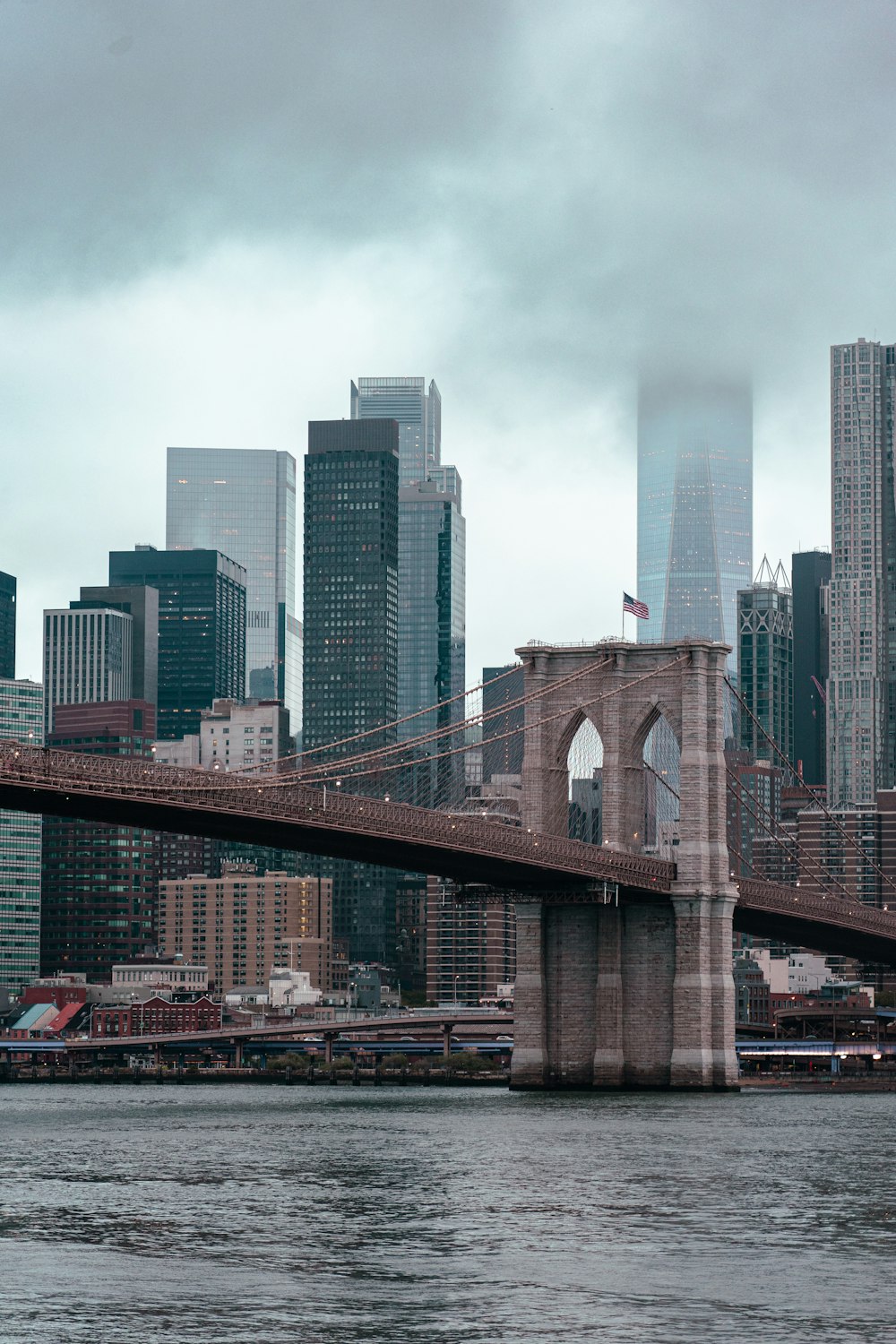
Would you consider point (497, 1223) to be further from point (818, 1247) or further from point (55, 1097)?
point (55, 1097)

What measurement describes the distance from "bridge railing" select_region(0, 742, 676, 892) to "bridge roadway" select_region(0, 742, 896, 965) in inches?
1.7

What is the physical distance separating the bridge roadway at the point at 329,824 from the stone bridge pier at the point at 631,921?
1.61 m

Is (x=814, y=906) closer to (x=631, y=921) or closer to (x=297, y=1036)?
(x=631, y=921)

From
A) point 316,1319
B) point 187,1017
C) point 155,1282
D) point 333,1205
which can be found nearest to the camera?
point 316,1319

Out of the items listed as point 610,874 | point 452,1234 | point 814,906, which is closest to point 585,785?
point 814,906

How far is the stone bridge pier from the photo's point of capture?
9169 centimetres

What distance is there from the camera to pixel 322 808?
256 feet

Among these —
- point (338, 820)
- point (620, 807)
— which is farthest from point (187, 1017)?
point (338, 820)

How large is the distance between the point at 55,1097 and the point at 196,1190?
223 feet

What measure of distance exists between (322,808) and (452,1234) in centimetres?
3817

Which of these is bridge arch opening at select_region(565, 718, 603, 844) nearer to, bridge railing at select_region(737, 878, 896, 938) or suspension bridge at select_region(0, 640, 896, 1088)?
suspension bridge at select_region(0, 640, 896, 1088)

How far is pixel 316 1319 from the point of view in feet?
103

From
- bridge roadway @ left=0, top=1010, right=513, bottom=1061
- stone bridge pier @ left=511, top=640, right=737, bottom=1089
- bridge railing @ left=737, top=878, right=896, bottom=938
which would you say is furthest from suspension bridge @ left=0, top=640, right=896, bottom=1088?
bridge roadway @ left=0, top=1010, right=513, bottom=1061

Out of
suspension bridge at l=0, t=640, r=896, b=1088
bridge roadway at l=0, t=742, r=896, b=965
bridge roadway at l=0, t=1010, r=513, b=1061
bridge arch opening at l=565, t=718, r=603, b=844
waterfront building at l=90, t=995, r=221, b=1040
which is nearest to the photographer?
bridge roadway at l=0, t=742, r=896, b=965
